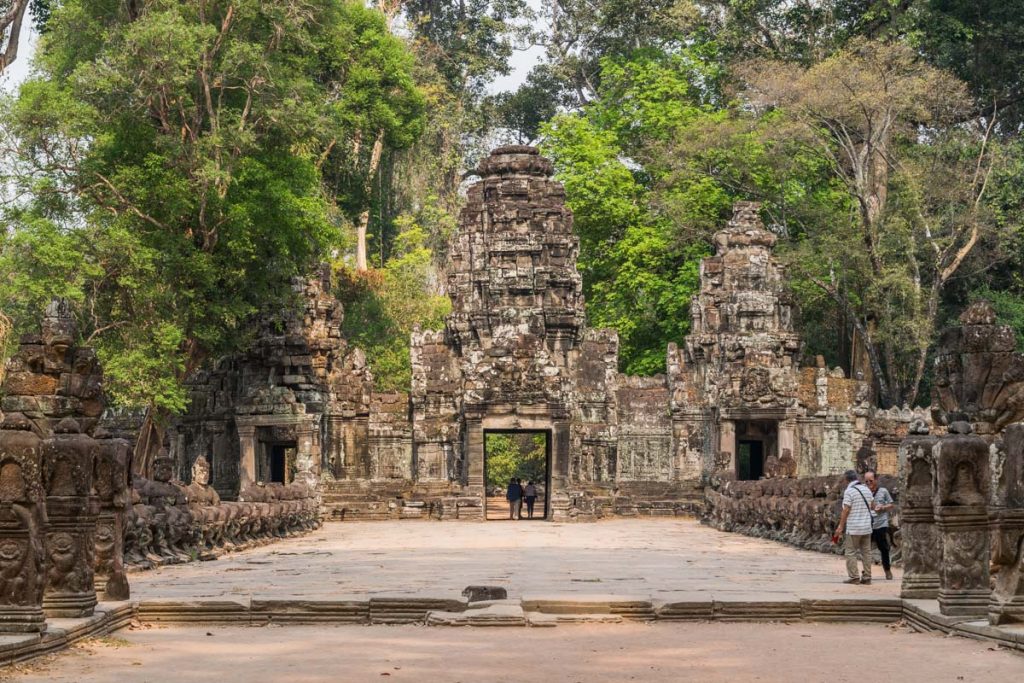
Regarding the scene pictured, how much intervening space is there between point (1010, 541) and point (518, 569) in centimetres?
869

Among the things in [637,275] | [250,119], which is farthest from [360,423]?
[637,275]

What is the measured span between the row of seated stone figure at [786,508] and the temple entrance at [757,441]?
5.92 meters

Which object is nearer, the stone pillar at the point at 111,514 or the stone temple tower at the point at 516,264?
the stone pillar at the point at 111,514

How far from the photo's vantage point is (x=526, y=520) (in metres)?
35.4

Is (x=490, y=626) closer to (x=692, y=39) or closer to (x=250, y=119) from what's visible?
(x=250, y=119)

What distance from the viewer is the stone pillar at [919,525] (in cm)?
1384

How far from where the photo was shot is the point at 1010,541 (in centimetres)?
1155

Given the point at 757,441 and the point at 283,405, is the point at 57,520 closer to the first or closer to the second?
the point at 283,405

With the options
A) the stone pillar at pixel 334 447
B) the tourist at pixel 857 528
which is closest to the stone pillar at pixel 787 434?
the stone pillar at pixel 334 447

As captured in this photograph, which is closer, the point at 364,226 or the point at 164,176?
the point at 164,176

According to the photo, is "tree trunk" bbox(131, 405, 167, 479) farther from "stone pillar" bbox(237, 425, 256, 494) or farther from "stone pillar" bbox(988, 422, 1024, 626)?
"stone pillar" bbox(988, 422, 1024, 626)

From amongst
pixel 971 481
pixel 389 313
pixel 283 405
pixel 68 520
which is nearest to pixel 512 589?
pixel 68 520

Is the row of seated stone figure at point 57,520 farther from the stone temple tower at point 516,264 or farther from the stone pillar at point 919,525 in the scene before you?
the stone temple tower at point 516,264

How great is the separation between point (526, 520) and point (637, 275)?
1280cm
